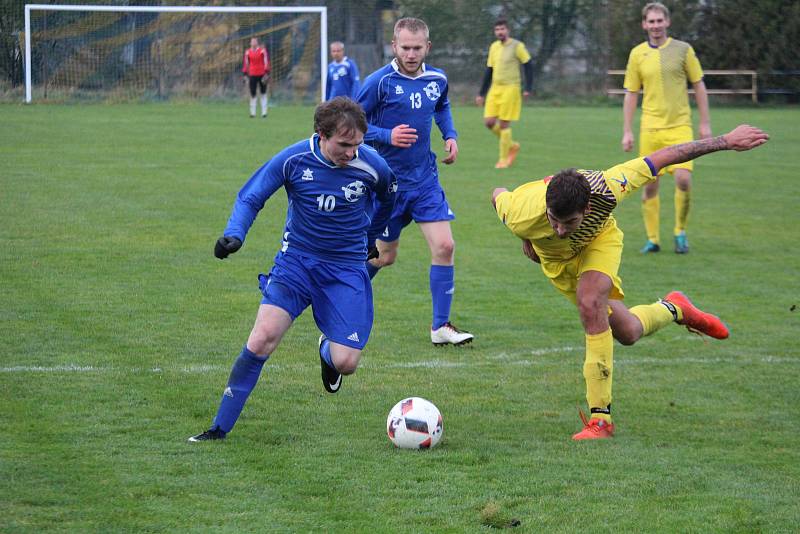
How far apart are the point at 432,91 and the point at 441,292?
4.54 ft

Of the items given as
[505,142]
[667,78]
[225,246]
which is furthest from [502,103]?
[225,246]

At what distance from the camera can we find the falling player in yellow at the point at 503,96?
18266 mm

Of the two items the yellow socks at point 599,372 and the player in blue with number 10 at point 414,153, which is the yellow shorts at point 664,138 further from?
the yellow socks at point 599,372

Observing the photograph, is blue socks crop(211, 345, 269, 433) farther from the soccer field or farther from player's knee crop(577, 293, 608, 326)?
player's knee crop(577, 293, 608, 326)

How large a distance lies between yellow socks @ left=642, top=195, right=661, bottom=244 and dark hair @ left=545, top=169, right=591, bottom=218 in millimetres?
6272

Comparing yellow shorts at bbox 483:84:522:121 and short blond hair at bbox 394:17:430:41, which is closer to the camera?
short blond hair at bbox 394:17:430:41

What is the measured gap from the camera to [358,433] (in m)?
5.55

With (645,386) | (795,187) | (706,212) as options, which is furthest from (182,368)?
(795,187)

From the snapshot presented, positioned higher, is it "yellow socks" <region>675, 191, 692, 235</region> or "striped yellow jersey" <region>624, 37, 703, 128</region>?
"striped yellow jersey" <region>624, 37, 703, 128</region>

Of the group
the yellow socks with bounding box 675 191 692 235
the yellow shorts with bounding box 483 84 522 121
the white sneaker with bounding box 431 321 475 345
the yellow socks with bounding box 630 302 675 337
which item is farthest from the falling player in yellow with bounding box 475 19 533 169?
the yellow socks with bounding box 630 302 675 337

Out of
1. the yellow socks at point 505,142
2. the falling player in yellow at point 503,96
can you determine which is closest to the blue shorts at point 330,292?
the falling player in yellow at point 503,96

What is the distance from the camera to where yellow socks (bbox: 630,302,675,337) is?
20.5ft

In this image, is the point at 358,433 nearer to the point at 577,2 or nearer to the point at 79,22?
the point at 79,22

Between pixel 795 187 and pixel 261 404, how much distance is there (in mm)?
12129
